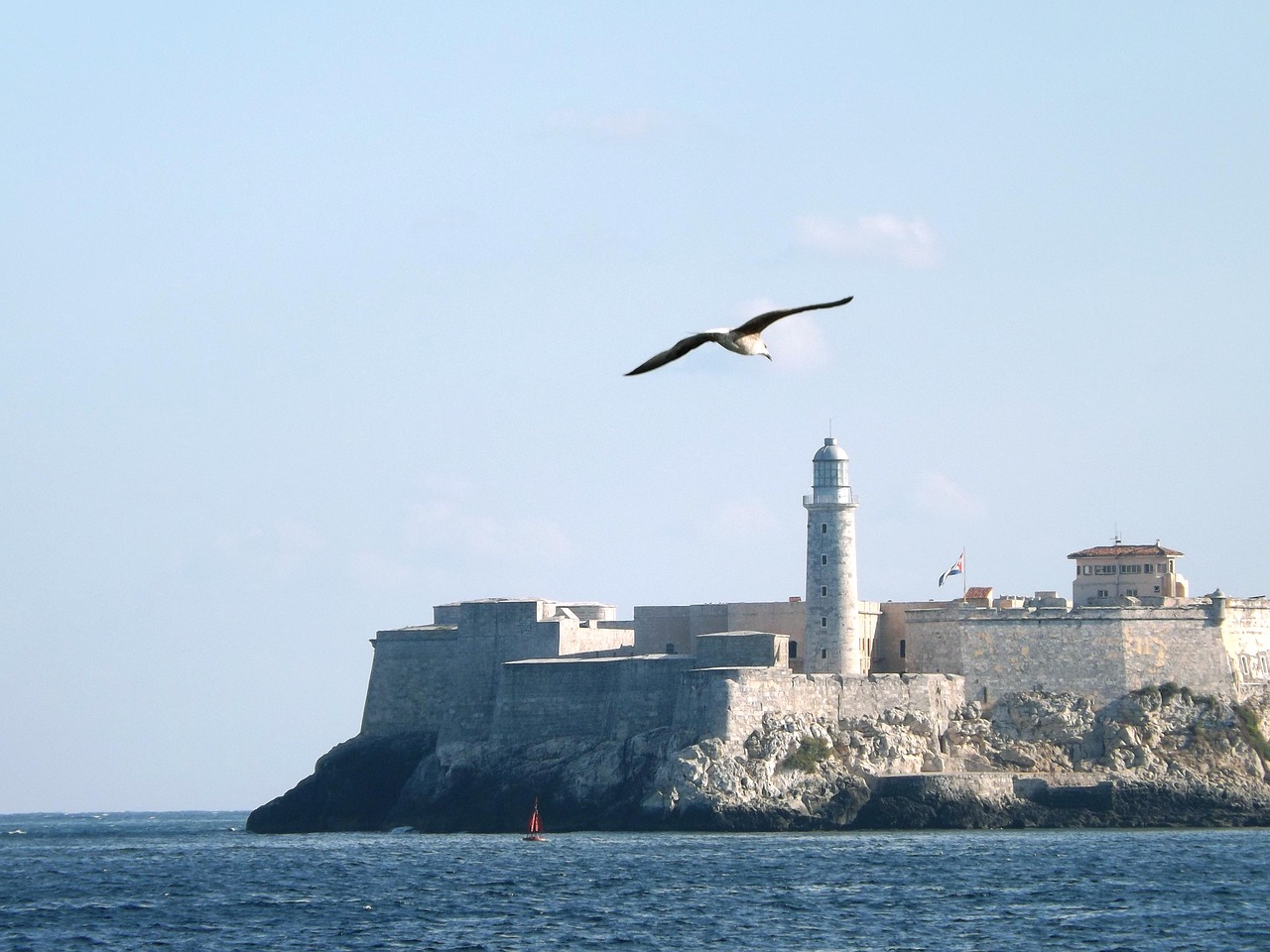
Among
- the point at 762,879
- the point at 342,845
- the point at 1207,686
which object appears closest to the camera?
the point at 762,879

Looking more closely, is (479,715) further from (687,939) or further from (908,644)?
(687,939)

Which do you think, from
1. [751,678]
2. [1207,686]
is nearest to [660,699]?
[751,678]

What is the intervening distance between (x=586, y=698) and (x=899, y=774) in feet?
29.1

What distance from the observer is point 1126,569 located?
235ft

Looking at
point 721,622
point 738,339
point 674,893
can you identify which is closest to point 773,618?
point 721,622

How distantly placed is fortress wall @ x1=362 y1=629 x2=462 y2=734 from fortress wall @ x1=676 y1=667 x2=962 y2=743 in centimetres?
969

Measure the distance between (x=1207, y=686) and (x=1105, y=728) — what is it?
360 centimetres

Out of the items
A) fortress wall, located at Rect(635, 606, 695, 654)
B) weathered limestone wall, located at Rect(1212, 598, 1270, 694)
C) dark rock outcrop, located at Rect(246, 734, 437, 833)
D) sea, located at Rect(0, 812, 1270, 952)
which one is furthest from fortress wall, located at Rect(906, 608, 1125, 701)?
dark rock outcrop, located at Rect(246, 734, 437, 833)

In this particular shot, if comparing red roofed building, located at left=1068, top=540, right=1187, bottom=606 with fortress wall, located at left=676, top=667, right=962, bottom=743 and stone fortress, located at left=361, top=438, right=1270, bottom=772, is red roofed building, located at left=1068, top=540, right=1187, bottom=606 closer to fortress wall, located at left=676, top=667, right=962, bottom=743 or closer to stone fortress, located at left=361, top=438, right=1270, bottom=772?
stone fortress, located at left=361, top=438, right=1270, bottom=772

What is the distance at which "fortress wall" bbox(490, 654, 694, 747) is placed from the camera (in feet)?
214

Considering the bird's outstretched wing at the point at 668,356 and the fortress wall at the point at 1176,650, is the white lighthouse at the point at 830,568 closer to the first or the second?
the fortress wall at the point at 1176,650

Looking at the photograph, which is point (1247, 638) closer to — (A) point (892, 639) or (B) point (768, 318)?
(A) point (892, 639)

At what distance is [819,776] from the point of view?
6272cm

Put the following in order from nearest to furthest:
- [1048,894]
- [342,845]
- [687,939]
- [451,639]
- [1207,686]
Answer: [687,939] → [1048,894] → [342,845] → [1207,686] → [451,639]
